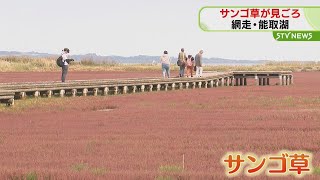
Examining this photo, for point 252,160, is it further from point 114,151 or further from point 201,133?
point 201,133

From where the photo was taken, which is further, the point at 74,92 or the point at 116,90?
the point at 116,90

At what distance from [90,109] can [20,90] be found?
16.3 feet

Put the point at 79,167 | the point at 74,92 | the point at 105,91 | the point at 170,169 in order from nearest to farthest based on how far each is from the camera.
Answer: the point at 170,169 < the point at 79,167 < the point at 74,92 < the point at 105,91

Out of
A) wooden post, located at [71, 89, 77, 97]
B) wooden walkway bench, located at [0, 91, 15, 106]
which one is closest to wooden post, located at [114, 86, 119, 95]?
wooden post, located at [71, 89, 77, 97]

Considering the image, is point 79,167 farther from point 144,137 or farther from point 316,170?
point 144,137

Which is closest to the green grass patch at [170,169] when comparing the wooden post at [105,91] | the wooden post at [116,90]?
the wooden post at [105,91]

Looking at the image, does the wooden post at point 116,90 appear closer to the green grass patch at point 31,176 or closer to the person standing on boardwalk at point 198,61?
the person standing on boardwalk at point 198,61

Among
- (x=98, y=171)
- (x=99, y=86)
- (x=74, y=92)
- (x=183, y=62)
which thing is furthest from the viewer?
(x=183, y=62)

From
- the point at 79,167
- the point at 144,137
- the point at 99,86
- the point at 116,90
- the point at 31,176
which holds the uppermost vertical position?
the point at 31,176

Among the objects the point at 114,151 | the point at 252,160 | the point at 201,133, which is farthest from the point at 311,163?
the point at 201,133

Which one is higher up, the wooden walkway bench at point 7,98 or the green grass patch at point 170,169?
the green grass patch at point 170,169

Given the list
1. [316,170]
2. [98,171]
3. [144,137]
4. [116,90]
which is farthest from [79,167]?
[116,90]

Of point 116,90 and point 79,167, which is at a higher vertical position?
point 79,167

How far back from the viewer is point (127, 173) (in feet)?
33.0
